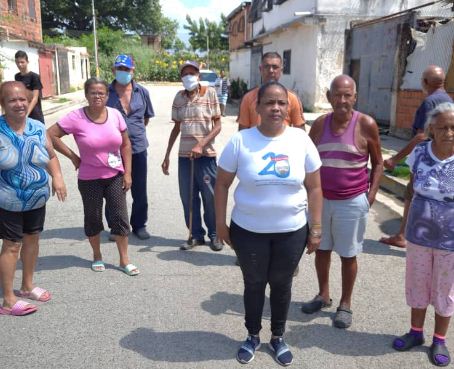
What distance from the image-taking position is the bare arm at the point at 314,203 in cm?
291

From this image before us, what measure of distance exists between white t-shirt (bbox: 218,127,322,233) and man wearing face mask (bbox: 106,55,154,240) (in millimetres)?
2438

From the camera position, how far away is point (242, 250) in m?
2.90

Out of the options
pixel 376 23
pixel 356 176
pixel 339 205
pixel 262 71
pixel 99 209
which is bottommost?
pixel 99 209

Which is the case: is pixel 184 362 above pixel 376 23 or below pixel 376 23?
below

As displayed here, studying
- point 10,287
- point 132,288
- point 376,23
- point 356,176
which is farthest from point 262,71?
point 376,23

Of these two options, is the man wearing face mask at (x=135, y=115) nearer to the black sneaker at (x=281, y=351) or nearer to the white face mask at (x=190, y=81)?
the white face mask at (x=190, y=81)

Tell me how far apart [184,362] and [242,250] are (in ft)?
2.76

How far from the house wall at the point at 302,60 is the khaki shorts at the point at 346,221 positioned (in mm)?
15337

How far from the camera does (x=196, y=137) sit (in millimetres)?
4832

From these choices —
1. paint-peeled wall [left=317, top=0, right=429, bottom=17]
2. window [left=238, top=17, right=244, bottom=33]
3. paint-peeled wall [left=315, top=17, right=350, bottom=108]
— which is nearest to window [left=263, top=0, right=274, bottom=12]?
paint-peeled wall [left=317, top=0, right=429, bottom=17]

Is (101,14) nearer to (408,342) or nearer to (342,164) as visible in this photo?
(342,164)

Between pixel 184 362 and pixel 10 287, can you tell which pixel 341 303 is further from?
pixel 10 287

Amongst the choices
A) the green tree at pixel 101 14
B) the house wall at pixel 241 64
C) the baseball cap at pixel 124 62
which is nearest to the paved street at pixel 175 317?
the baseball cap at pixel 124 62

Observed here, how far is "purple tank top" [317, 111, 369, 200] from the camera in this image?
130 inches
